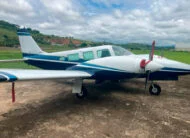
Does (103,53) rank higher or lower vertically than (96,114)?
higher

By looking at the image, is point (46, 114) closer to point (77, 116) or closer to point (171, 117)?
point (77, 116)

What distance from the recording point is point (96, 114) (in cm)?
681

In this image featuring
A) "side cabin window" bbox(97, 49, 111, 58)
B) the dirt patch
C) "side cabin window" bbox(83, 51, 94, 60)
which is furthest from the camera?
"side cabin window" bbox(83, 51, 94, 60)

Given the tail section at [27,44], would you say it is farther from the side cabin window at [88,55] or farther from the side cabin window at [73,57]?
the side cabin window at [88,55]

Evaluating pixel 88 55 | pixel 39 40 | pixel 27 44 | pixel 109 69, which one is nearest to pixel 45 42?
pixel 39 40

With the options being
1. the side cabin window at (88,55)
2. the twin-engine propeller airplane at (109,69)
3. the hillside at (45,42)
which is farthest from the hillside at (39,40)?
the twin-engine propeller airplane at (109,69)

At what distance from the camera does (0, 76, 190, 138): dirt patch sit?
A: 5.39m

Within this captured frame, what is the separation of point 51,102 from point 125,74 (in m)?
3.61

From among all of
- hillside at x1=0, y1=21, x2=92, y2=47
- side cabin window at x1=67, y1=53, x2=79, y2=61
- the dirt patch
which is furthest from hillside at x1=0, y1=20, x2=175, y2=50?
the dirt patch

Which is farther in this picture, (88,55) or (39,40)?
(39,40)

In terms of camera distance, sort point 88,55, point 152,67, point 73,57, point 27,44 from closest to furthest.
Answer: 1. point 152,67
2. point 88,55
3. point 73,57
4. point 27,44

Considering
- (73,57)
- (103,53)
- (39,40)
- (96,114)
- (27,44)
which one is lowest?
(96,114)

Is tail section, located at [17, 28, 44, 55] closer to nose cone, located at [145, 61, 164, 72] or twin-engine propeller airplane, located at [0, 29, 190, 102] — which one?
twin-engine propeller airplane, located at [0, 29, 190, 102]

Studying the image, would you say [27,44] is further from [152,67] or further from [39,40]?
[39,40]
